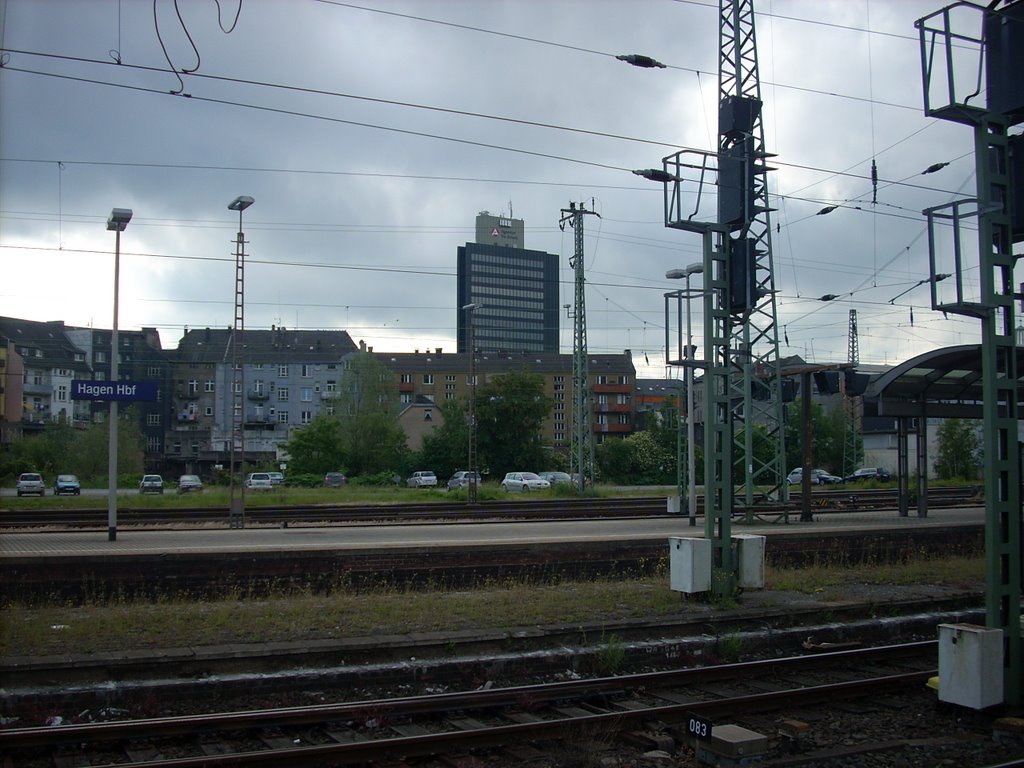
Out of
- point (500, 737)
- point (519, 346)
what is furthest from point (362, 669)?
point (519, 346)

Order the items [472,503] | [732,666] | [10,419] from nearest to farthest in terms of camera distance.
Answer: [10,419]
[732,666]
[472,503]

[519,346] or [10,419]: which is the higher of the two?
[519,346]

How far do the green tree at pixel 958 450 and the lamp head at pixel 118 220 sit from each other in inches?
1978

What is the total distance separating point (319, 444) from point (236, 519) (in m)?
36.7

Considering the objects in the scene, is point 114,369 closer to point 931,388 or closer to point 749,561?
point 749,561

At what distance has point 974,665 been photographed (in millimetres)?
7691

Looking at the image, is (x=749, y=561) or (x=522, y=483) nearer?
(x=749, y=561)

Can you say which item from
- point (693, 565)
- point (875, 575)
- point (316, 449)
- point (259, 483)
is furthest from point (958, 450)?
point (693, 565)

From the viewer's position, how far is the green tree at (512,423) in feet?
189

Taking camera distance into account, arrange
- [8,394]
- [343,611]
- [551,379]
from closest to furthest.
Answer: [8,394], [343,611], [551,379]

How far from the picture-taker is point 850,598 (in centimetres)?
1348

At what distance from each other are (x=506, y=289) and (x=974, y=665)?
573 ft

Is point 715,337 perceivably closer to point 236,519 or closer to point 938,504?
point 236,519

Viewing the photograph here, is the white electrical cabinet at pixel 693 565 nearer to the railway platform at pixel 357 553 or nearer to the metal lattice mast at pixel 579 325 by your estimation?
the railway platform at pixel 357 553
